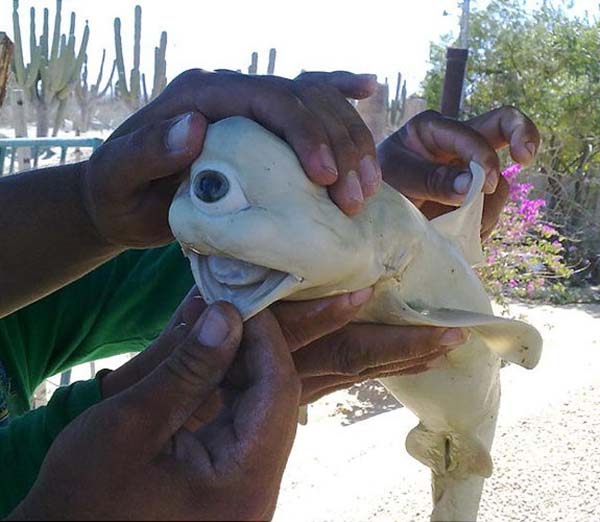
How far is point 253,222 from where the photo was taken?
41.9 inches

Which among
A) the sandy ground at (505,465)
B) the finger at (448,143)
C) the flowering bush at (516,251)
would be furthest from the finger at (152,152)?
the flowering bush at (516,251)

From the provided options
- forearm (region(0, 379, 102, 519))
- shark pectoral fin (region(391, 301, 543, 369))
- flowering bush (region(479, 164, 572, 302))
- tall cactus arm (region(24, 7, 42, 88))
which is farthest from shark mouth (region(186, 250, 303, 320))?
tall cactus arm (region(24, 7, 42, 88))

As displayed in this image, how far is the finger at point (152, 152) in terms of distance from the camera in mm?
1126

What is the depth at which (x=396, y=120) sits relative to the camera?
14.5m

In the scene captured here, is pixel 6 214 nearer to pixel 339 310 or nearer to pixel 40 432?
pixel 40 432

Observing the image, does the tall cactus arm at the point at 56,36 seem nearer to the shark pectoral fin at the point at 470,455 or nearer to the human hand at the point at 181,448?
the shark pectoral fin at the point at 470,455

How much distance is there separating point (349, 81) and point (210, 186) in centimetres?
41

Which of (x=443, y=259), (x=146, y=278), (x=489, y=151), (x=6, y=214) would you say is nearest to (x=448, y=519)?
(x=443, y=259)

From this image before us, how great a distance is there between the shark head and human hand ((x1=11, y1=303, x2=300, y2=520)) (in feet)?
0.39

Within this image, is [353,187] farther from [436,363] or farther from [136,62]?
[136,62]

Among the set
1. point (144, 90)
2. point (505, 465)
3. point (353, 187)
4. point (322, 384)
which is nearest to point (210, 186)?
point (353, 187)

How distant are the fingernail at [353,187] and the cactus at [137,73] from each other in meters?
9.83

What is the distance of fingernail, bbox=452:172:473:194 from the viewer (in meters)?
1.60

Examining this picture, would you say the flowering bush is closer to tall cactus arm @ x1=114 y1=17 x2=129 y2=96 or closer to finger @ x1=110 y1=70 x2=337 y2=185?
finger @ x1=110 y1=70 x2=337 y2=185
